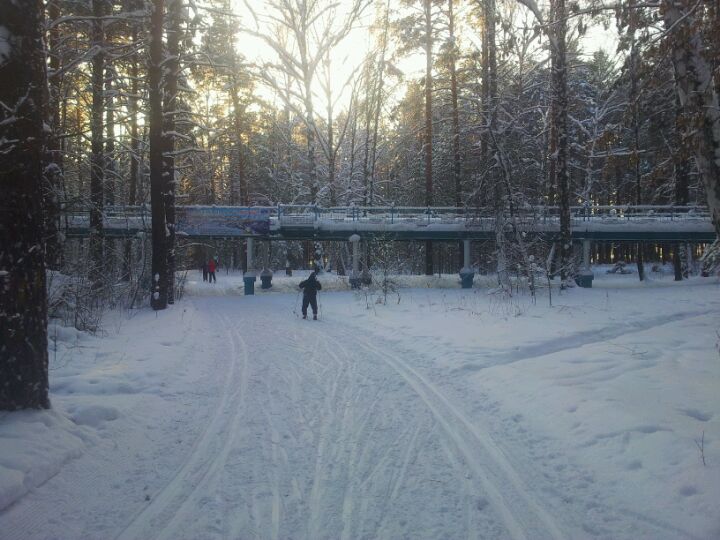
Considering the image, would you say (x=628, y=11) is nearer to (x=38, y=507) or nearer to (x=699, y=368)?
(x=699, y=368)

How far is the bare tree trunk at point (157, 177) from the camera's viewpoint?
546 inches

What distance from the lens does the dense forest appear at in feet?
16.7

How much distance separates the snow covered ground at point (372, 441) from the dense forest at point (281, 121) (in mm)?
1632

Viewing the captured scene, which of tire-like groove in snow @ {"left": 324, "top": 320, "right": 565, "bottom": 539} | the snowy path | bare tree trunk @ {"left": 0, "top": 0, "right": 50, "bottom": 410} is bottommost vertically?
tire-like groove in snow @ {"left": 324, "top": 320, "right": 565, "bottom": 539}

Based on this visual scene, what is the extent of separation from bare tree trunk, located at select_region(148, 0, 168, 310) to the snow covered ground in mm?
4135

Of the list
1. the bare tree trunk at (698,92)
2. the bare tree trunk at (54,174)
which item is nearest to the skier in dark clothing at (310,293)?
the bare tree trunk at (54,174)

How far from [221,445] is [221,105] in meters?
34.9

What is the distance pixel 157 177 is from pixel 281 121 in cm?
3047

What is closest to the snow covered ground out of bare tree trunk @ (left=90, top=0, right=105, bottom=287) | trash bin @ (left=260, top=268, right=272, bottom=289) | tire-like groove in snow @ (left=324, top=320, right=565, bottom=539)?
tire-like groove in snow @ (left=324, top=320, right=565, bottom=539)

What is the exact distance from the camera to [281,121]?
4269 centimetres

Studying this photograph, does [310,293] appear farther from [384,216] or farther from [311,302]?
[384,216]

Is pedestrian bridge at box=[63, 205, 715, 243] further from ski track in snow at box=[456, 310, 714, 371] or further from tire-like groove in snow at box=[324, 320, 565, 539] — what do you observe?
tire-like groove in snow at box=[324, 320, 565, 539]

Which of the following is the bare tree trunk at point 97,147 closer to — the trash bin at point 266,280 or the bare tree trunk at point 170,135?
the bare tree trunk at point 170,135

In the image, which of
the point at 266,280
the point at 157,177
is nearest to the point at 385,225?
the point at 266,280
